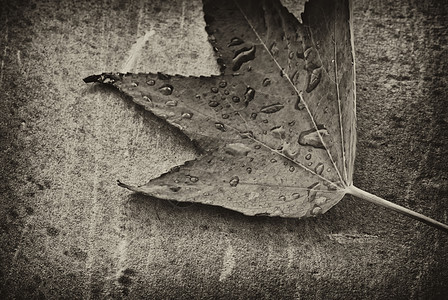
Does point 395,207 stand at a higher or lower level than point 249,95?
lower

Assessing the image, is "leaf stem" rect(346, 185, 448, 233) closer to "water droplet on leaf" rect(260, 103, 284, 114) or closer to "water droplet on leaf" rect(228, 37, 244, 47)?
"water droplet on leaf" rect(260, 103, 284, 114)

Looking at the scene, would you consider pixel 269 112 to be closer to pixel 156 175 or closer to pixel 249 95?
pixel 249 95

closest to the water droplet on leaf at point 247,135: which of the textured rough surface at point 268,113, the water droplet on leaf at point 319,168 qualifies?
the textured rough surface at point 268,113

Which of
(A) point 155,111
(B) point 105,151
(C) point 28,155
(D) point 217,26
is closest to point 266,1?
(D) point 217,26

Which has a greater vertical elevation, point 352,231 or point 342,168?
point 342,168

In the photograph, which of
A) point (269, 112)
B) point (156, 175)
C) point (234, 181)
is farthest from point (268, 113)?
point (156, 175)

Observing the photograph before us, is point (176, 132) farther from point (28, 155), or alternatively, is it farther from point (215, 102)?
point (28, 155)

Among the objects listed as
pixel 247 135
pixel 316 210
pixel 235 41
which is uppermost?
pixel 235 41

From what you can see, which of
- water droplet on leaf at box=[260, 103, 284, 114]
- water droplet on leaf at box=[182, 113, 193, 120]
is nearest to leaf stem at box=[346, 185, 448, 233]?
water droplet on leaf at box=[260, 103, 284, 114]
